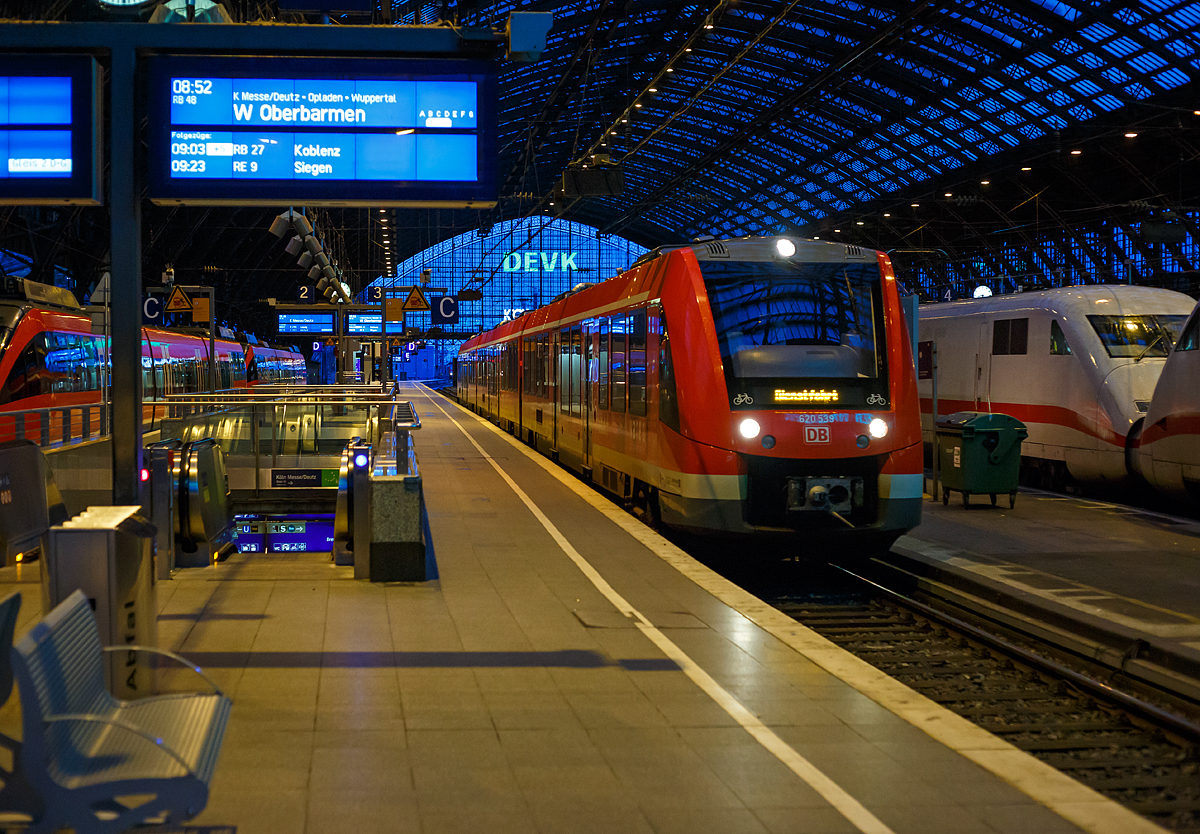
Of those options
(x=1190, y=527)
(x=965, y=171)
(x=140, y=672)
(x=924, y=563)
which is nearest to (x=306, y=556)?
(x=140, y=672)

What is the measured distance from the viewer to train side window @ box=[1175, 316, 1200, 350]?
41.7 ft

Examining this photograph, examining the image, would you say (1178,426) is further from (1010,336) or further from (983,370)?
(983,370)

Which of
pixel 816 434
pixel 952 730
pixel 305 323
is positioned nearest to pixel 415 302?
pixel 305 323

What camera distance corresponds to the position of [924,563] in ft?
34.5

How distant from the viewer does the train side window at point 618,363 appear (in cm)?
1296

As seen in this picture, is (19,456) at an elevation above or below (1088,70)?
below

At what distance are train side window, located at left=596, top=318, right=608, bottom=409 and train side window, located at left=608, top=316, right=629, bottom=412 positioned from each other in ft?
0.99

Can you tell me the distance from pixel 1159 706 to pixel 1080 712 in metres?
0.51

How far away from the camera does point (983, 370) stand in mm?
18859

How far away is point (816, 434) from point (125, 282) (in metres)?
6.01

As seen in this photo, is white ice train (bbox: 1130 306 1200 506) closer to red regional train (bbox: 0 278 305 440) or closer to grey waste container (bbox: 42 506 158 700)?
grey waste container (bbox: 42 506 158 700)

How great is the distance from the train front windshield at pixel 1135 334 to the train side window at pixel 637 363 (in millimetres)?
7723

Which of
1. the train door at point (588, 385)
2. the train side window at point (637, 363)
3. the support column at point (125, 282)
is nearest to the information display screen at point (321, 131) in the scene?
the support column at point (125, 282)

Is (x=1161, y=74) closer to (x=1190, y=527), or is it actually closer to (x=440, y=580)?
(x=1190, y=527)
